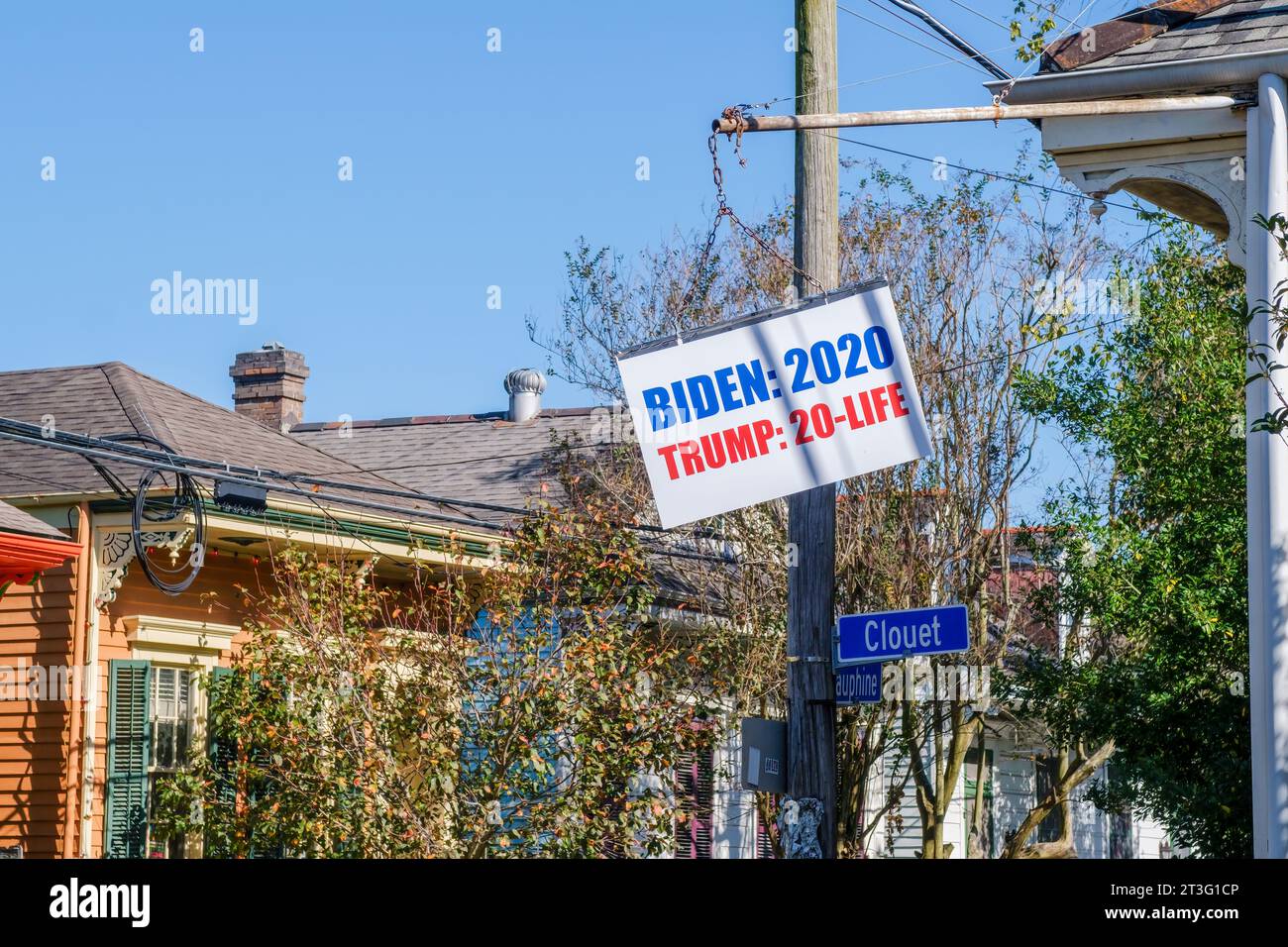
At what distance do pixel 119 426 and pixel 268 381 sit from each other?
21.6 ft

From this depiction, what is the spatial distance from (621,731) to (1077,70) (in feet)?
21.8

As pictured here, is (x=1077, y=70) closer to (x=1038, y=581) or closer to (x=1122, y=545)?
(x=1122, y=545)

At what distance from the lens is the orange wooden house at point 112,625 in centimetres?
1455

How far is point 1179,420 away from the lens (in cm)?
1020

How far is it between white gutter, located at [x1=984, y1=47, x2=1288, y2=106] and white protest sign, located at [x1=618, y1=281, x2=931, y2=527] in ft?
5.21

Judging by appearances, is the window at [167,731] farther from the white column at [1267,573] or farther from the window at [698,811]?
the white column at [1267,573]

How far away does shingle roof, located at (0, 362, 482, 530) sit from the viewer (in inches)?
622

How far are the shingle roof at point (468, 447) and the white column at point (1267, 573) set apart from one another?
13.0 m

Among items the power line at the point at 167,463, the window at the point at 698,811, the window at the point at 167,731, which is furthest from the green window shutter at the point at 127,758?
the window at the point at 698,811

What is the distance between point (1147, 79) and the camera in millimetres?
8336

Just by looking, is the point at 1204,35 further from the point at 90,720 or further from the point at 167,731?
the point at 167,731

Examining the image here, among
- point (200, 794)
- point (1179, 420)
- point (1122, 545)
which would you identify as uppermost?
point (1179, 420)
